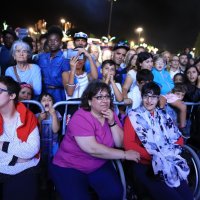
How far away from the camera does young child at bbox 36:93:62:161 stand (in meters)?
3.17

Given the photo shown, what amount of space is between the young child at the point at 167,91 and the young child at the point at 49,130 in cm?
143

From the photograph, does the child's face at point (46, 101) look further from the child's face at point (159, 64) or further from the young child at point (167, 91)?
the child's face at point (159, 64)

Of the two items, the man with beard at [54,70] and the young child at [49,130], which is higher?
the man with beard at [54,70]

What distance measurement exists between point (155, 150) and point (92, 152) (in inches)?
28.6

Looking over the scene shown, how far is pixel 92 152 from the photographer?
281 cm

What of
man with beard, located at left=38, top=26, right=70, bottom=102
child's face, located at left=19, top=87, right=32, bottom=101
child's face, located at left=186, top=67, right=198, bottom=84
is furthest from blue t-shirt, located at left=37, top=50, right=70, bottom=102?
child's face, located at left=186, top=67, right=198, bottom=84

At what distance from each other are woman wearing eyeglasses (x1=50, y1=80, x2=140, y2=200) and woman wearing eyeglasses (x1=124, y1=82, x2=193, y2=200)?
Answer: 19cm

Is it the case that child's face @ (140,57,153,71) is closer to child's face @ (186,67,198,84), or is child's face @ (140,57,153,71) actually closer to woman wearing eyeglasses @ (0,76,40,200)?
child's face @ (186,67,198,84)

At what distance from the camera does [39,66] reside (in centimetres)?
431

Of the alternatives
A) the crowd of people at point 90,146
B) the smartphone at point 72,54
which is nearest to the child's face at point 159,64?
the crowd of people at point 90,146

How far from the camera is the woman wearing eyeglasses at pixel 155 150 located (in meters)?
2.86

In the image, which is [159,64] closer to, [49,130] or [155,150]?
[155,150]

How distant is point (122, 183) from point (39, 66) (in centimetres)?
240

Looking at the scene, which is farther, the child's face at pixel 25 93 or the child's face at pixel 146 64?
the child's face at pixel 146 64
